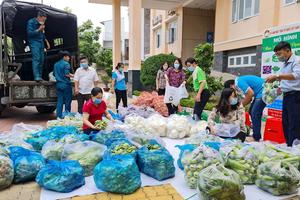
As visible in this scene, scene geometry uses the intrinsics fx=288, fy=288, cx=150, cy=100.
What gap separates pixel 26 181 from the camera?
10.6 ft

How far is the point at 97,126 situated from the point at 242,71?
26.2 feet

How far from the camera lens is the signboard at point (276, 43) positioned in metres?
4.89

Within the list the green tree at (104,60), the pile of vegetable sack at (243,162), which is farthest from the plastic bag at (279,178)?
the green tree at (104,60)

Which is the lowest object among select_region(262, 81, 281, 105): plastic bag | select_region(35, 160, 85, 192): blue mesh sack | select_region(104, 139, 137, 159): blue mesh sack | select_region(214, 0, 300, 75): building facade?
select_region(35, 160, 85, 192): blue mesh sack

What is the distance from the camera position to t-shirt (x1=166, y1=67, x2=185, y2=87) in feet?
21.8

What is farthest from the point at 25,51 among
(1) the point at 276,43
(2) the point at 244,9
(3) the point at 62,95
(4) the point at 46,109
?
(2) the point at 244,9

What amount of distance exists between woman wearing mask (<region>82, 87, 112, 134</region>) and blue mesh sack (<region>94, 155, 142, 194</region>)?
1427 mm

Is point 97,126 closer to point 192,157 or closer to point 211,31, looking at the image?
point 192,157

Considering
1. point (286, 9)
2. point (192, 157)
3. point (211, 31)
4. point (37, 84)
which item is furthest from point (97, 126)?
point (211, 31)

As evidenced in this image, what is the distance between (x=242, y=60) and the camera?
35.8 feet

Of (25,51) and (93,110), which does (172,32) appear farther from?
(93,110)

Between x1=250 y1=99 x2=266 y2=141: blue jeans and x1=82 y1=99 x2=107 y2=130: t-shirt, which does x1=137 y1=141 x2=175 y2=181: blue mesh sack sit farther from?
x1=250 y1=99 x2=266 y2=141: blue jeans

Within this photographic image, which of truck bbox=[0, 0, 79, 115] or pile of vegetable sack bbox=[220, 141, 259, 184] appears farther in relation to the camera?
truck bbox=[0, 0, 79, 115]

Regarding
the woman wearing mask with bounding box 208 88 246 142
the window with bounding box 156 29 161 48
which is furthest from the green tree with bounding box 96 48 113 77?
the woman wearing mask with bounding box 208 88 246 142
